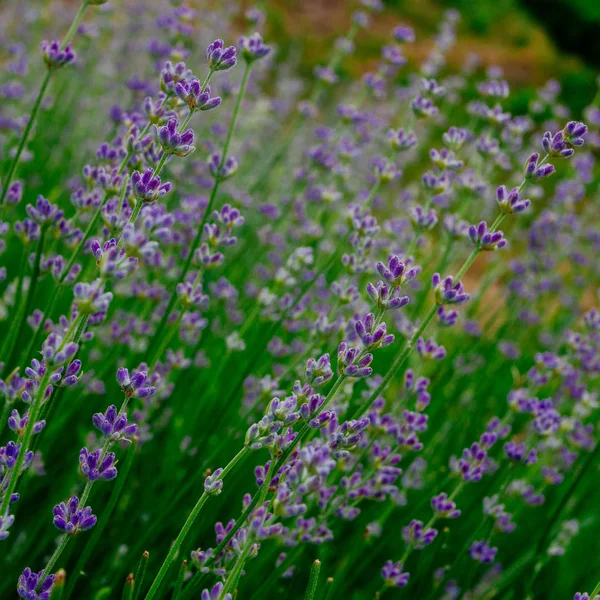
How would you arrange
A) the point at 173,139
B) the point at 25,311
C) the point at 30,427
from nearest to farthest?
the point at 30,427 → the point at 173,139 → the point at 25,311

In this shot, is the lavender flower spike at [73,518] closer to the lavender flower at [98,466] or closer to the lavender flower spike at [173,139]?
A: the lavender flower at [98,466]

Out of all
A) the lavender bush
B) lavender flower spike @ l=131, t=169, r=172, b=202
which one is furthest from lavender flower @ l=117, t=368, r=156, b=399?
lavender flower spike @ l=131, t=169, r=172, b=202

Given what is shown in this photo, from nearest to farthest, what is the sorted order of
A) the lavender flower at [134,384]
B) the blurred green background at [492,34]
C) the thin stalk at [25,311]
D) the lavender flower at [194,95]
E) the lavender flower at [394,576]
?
the lavender flower at [134,384]
the lavender flower at [194,95]
the thin stalk at [25,311]
the lavender flower at [394,576]
the blurred green background at [492,34]

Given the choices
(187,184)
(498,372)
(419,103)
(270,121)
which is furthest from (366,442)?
(270,121)

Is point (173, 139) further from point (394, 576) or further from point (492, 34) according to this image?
point (492, 34)

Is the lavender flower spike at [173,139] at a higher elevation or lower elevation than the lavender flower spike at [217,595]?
higher

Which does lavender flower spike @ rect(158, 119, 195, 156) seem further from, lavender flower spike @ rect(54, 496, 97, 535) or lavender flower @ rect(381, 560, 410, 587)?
lavender flower @ rect(381, 560, 410, 587)

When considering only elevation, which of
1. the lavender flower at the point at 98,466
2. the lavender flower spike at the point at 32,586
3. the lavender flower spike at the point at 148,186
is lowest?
the lavender flower spike at the point at 32,586

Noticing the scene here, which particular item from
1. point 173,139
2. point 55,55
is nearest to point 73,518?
point 173,139

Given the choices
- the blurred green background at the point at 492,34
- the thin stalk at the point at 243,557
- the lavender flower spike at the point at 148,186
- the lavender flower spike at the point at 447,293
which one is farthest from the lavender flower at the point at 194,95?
the blurred green background at the point at 492,34

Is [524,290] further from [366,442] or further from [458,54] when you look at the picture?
[458,54]

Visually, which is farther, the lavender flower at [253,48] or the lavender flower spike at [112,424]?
the lavender flower at [253,48]
